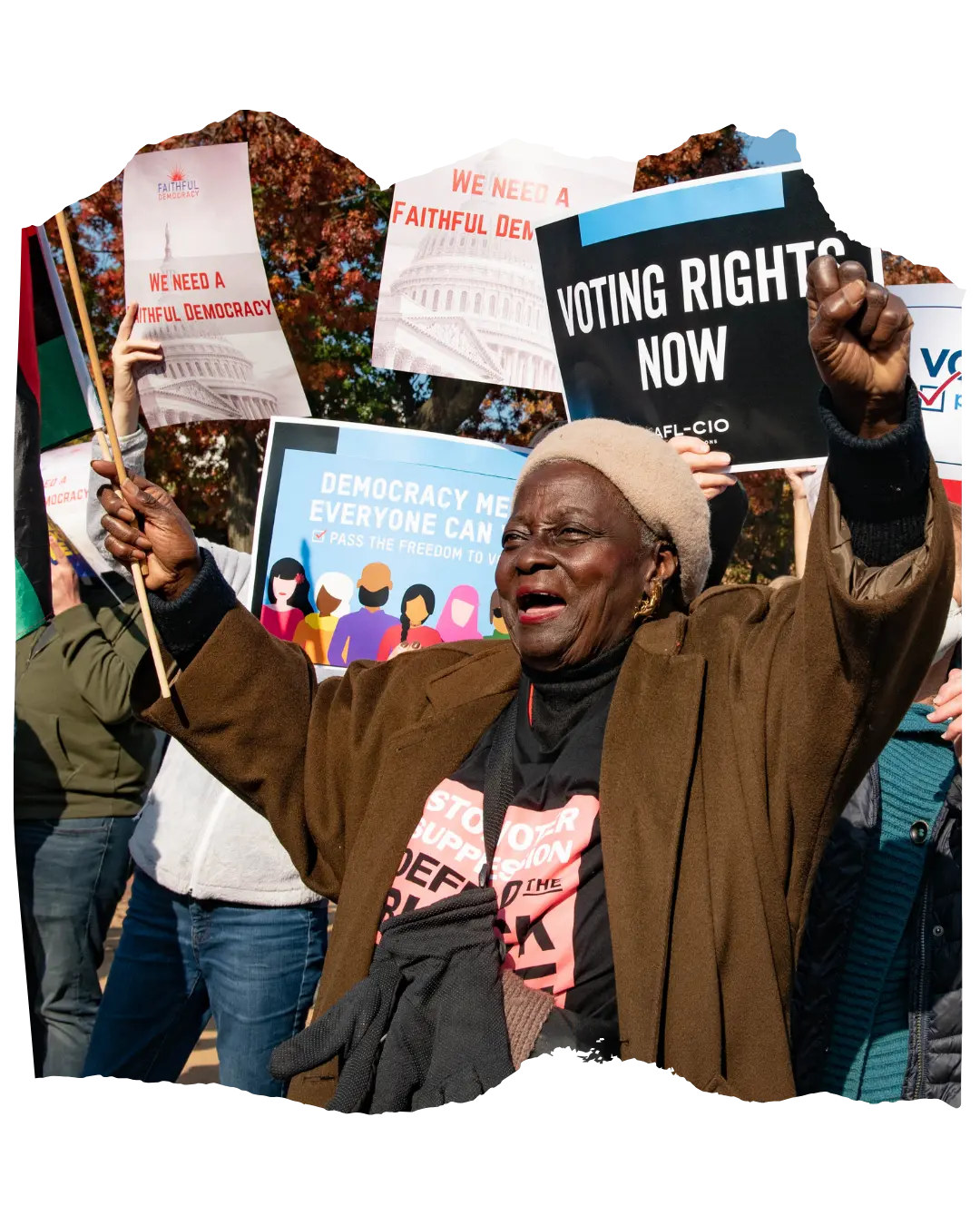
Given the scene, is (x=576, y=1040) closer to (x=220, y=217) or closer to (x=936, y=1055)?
(x=936, y=1055)

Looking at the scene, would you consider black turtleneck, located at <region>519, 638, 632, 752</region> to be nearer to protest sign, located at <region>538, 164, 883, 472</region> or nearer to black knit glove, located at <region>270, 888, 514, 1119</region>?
black knit glove, located at <region>270, 888, 514, 1119</region>

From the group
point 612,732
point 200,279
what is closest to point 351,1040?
point 612,732

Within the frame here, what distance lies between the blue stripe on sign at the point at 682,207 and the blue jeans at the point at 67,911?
2.92m

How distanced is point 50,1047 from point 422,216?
3.20m

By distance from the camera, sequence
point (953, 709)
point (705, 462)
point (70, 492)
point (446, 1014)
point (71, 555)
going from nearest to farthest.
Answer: point (446, 1014) < point (953, 709) < point (705, 462) < point (70, 492) < point (71, 555)

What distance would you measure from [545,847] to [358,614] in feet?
Result: 4.95

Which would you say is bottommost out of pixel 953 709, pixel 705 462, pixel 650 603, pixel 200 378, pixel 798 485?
pixel 953 709

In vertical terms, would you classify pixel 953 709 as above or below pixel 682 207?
below

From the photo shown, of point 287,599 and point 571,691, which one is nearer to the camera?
point 571,691

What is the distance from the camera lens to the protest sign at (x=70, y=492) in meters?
4.04

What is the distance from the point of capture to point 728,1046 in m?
1.92

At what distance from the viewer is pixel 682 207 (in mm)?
2949

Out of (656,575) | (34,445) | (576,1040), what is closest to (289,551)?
(34,445)

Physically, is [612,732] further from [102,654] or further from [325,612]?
[102,654]
